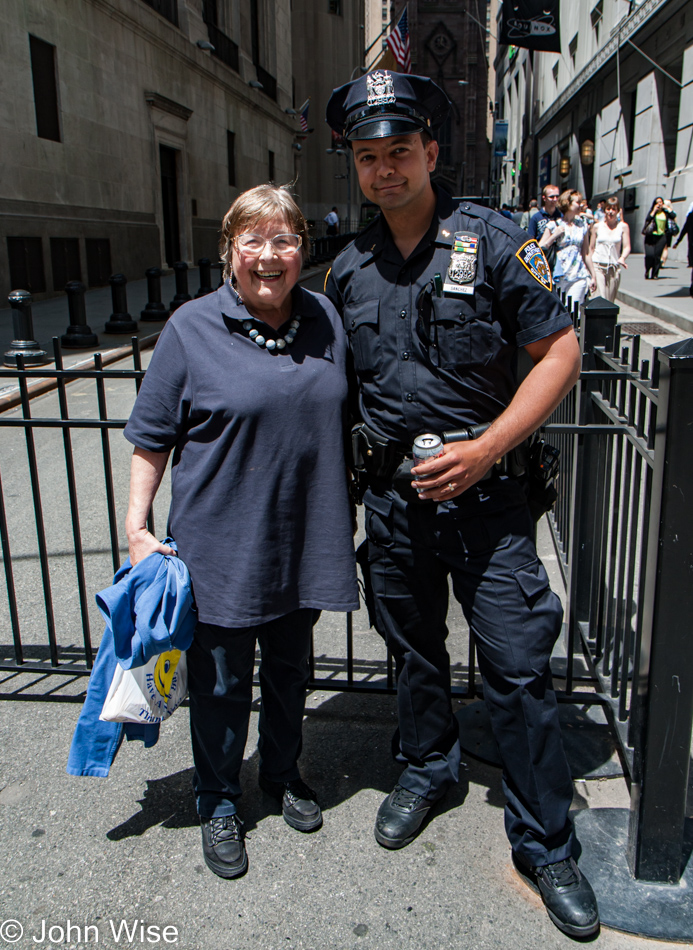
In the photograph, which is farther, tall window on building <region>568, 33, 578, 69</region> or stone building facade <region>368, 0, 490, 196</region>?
stone building facade <region>368, 0, 490, 196</region>

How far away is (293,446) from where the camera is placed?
2301 millimetres

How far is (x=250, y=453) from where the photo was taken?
89.8 inches

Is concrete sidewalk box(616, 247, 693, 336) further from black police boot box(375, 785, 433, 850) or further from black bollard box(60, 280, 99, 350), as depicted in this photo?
black police boot box(375, 785, 433, 850)

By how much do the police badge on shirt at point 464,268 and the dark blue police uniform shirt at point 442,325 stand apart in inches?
0.7

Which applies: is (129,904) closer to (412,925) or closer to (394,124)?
(412,925)

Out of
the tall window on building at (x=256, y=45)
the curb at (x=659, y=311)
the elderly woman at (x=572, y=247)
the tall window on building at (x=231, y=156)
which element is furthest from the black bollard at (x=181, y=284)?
the tall window on building at (x=256, y=45)

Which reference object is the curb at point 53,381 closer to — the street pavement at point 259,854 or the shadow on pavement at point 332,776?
the street pavement at point 259,854

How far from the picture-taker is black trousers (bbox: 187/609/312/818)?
2.44 metres

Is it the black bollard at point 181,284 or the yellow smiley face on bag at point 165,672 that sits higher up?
the black bollard at point 181,284

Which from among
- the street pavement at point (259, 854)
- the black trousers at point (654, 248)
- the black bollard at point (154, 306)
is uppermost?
the black trousers at point (654, 248)

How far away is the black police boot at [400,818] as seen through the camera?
98.5 inches

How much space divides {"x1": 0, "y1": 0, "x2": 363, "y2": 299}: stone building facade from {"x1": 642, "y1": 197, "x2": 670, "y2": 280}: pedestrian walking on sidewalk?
1178 centimetres

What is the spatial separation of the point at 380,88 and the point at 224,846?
7.68 ft

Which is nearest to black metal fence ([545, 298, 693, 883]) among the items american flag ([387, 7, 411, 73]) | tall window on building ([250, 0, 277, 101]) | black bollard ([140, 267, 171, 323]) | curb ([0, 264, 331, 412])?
Answer: curb ([0, 264, 331, 412])
